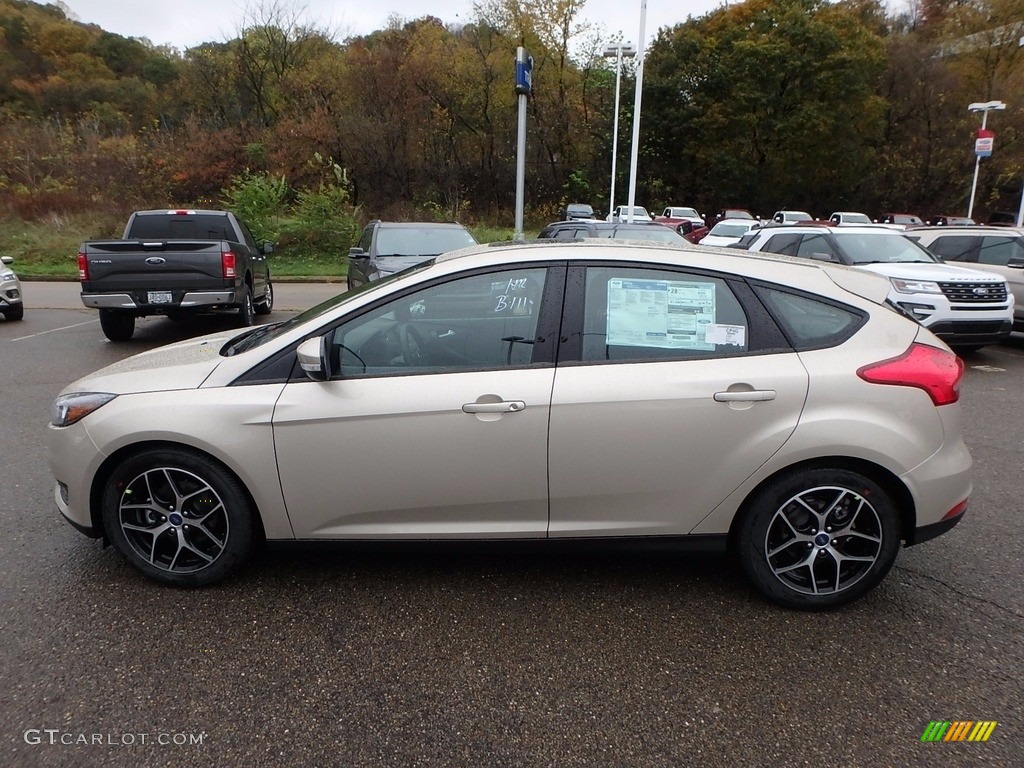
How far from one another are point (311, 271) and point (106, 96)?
3337 centimetres

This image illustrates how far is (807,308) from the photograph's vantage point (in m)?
3.29

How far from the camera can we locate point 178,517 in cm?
334

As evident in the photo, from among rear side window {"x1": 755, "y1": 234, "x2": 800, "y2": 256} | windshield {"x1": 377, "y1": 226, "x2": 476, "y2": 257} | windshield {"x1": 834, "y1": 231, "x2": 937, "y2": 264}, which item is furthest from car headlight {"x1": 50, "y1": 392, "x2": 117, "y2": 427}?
rear side window {"x1": 755, "y1": 234, "x2": 800, "y2": 256}

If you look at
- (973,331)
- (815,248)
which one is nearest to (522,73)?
(815,248)

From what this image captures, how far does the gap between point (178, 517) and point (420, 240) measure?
848cm

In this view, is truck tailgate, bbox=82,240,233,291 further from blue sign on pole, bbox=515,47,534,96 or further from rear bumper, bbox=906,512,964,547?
blue sign on pole, bbox=515,47,534,96

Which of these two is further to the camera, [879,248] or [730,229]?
[730,229]

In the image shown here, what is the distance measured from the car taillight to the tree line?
31071 millimetres

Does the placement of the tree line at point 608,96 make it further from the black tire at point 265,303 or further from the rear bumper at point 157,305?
the rear bumper at point 157,305

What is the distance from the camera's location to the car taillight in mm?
3127

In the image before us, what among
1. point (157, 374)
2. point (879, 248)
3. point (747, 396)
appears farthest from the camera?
point (879, 248)

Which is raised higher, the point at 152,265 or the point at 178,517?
the point at 152,265

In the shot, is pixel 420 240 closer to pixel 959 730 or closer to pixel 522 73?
pixel 522 73

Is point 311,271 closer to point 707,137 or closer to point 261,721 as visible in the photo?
point 261,721
